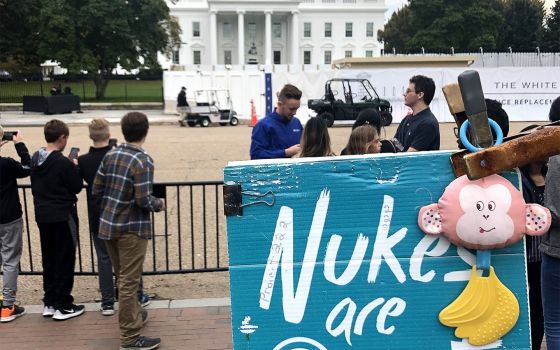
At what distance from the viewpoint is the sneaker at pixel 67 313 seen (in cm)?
438

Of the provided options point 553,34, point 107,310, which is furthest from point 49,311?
point 553,34

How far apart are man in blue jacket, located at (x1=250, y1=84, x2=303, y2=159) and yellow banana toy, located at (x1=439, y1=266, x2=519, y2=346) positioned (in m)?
2.57

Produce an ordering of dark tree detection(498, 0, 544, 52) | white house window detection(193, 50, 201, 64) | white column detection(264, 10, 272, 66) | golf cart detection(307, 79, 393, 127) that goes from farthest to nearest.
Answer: white house window detection(193, 50, 201, 64), white column detection(264, 10, 272, 66), dark tree detection(498, 0, 544, 52), golf cart detection(307, 79, 393, 127)

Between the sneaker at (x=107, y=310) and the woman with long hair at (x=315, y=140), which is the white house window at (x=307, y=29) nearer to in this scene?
the sneaker at (x=107, y=310)

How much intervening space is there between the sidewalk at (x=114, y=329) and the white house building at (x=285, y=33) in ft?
279

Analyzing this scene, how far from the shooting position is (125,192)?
3662 millimetres

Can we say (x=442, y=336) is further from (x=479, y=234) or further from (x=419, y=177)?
(x=419, y=177)

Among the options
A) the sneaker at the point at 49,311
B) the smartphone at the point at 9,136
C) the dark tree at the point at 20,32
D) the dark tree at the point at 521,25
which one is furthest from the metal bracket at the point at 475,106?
the dark tree at the point at 521,25

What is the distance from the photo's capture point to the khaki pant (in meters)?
3.70

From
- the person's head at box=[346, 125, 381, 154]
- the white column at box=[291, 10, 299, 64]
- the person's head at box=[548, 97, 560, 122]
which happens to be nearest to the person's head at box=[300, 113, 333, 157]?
the person's head at box=[346, 125, 381, 154]

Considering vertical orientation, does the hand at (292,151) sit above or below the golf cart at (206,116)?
below

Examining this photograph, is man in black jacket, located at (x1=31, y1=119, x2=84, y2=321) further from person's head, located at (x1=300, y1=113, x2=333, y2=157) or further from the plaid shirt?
person's head, located at (x1=300, y1=113, x2=333, y2=157)

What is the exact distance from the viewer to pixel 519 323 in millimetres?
2221

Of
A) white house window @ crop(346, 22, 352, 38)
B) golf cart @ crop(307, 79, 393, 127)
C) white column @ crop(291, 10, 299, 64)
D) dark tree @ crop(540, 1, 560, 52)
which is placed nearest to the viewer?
golf cart @ crop(307, 79, 393, 127)
